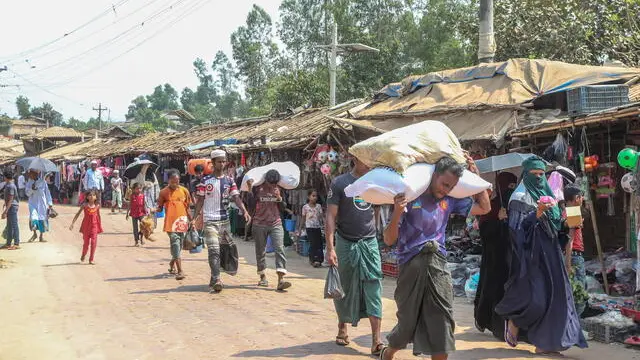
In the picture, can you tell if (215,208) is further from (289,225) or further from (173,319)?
(289,225)

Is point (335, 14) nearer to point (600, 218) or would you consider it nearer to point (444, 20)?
point (444, 20)

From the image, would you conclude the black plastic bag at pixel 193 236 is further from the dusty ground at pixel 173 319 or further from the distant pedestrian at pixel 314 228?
the distant pedestrian at pixel 314 228

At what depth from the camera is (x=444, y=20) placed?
136 ft

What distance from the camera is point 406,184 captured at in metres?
4.54

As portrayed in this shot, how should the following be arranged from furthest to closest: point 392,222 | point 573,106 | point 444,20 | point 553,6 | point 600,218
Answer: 1. point 444,20
2. point 553,6
3. point 600,218
4. point 573,106
5. point 392,222

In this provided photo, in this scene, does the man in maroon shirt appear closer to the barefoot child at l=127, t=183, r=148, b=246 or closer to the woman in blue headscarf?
the woman in blue headscarf

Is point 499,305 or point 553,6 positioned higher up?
point 553,6

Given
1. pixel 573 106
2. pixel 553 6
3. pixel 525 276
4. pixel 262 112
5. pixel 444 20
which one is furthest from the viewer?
pixel 262 112

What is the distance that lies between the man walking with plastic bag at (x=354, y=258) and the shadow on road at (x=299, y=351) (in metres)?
0.14

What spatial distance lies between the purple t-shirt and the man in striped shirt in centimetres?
Result: 475

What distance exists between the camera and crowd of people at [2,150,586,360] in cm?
471

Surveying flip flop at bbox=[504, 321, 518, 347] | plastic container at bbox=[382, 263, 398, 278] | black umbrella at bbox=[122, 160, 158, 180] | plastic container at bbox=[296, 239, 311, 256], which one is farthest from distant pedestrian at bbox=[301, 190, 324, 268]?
flip flop at bbox=[504, 321, 518, 347]

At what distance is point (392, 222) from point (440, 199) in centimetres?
47

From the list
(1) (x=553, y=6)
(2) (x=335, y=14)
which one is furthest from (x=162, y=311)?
(2) (x=335, y=14)
